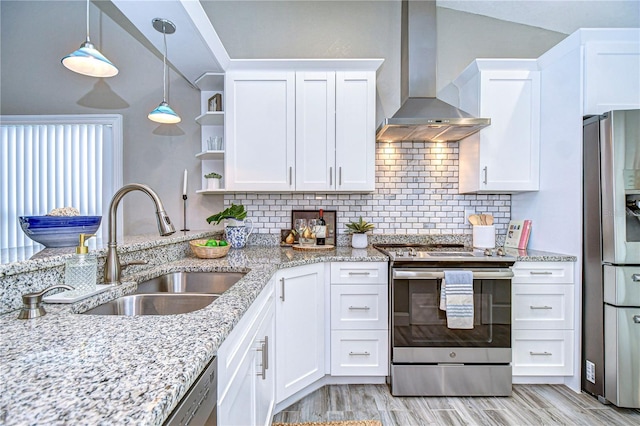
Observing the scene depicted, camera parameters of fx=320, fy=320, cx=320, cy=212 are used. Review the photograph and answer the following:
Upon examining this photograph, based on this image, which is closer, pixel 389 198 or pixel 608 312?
pixel 608 312

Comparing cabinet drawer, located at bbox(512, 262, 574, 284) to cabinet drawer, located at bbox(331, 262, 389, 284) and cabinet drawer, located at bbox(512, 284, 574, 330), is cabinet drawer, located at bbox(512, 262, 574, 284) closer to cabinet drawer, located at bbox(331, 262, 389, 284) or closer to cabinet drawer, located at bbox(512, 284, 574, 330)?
cabinet drawer, located at bbox(512, 284, 574, 330)

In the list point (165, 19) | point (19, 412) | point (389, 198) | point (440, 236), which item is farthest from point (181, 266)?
point (440, 236)

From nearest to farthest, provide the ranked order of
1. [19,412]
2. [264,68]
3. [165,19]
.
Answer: [19,412] → [165,19] → [264,68]

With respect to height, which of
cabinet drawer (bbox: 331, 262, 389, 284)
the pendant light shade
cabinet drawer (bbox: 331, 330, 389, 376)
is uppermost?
the pendant light shade

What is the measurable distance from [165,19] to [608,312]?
10.7 ft

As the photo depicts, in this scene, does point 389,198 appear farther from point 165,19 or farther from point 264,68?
point 165,19

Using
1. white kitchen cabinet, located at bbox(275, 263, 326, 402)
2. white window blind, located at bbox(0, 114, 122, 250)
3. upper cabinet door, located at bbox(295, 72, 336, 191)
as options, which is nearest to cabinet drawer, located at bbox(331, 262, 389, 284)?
white kitchen cabinet, located at bbox(275, 263, 326, 402)

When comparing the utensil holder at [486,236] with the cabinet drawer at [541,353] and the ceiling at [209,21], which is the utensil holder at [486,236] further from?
the ceiling at [209,21]

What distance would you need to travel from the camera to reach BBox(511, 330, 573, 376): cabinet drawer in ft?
7.21

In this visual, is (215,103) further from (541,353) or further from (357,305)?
(541,353)

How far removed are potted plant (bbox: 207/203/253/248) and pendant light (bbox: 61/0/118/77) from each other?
3.84 feet

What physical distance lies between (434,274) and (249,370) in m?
1.35

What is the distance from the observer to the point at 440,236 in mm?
2855

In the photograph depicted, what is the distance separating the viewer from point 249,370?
1176 mm
